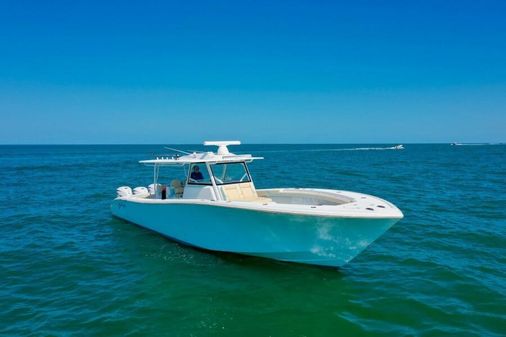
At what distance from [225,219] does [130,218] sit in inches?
227

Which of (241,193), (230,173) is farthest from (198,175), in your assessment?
(241,193)

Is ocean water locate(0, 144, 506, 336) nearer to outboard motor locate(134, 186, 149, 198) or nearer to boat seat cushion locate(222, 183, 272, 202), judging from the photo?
outboard motor locate(134, 186, 149, 198)

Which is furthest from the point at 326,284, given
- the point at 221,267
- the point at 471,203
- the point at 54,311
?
the point at 471,203

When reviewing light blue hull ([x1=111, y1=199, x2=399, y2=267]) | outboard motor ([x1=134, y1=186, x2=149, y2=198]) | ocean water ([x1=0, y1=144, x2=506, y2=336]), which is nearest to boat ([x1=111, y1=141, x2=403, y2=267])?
light blue hull ([x1=111, y1=199, x2=399, y2=267])

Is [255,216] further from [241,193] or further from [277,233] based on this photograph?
[241,193]

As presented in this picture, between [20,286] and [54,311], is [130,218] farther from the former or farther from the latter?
[54,311]

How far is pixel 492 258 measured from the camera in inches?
395

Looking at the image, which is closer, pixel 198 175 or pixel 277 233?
pixel 277 233

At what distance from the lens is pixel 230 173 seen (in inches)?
Result: 448

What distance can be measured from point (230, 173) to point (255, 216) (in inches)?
110

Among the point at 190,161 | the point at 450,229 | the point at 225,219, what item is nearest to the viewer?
the point at 225,219

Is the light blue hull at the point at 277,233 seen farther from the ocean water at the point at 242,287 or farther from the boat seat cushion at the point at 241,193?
the boat seat cushion at the point at 241,193

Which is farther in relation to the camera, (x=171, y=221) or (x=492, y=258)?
(x=171, y=221)

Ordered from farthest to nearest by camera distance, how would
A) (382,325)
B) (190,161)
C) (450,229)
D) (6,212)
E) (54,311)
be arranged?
(6,212)
(450,229)
(190,161)
(54,311)
(382,325)
